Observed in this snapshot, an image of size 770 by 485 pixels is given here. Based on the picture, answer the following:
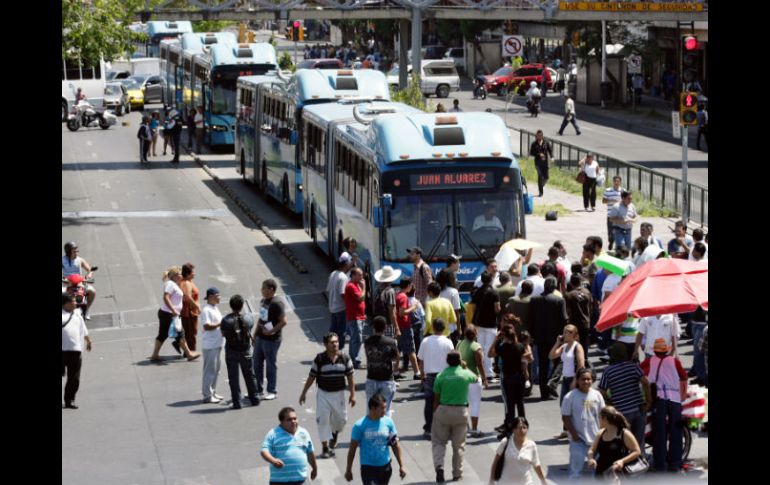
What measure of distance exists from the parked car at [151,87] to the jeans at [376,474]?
57623 mm

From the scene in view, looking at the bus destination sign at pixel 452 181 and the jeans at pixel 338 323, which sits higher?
the bus destination sign at pixel 452 181

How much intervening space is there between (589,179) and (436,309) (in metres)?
16.7

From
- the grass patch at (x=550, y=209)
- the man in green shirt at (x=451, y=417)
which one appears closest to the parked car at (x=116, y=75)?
the grass patch at (x=550, y=209)

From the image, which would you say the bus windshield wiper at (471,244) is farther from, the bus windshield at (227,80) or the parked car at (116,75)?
the parked car at (116,75)

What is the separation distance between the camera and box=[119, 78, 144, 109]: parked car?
2665 inches

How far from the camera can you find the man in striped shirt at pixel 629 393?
14.2 m

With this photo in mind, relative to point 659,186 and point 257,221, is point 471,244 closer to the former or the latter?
point 257,221

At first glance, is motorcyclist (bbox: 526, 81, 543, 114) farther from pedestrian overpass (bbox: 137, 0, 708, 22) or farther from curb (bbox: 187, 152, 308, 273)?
curb (bbox: 187, 152, 308, 273)

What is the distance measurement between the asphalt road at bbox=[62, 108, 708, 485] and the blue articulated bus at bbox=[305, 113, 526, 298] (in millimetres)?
2185

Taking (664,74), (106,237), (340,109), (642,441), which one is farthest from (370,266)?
(664,74)

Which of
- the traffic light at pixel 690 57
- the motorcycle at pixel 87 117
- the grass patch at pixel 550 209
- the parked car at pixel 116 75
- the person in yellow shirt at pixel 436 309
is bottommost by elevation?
the grass patch at pixel 550 209

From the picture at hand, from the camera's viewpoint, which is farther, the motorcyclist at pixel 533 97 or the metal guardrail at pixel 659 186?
the motorcyclist at pixel 533 97

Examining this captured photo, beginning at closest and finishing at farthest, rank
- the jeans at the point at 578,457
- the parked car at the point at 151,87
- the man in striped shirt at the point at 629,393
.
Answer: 1. the jeans at the point at 578,457
2. the man in striped shirt at the point at 629,393
3. the parked car at the point at 151,87
